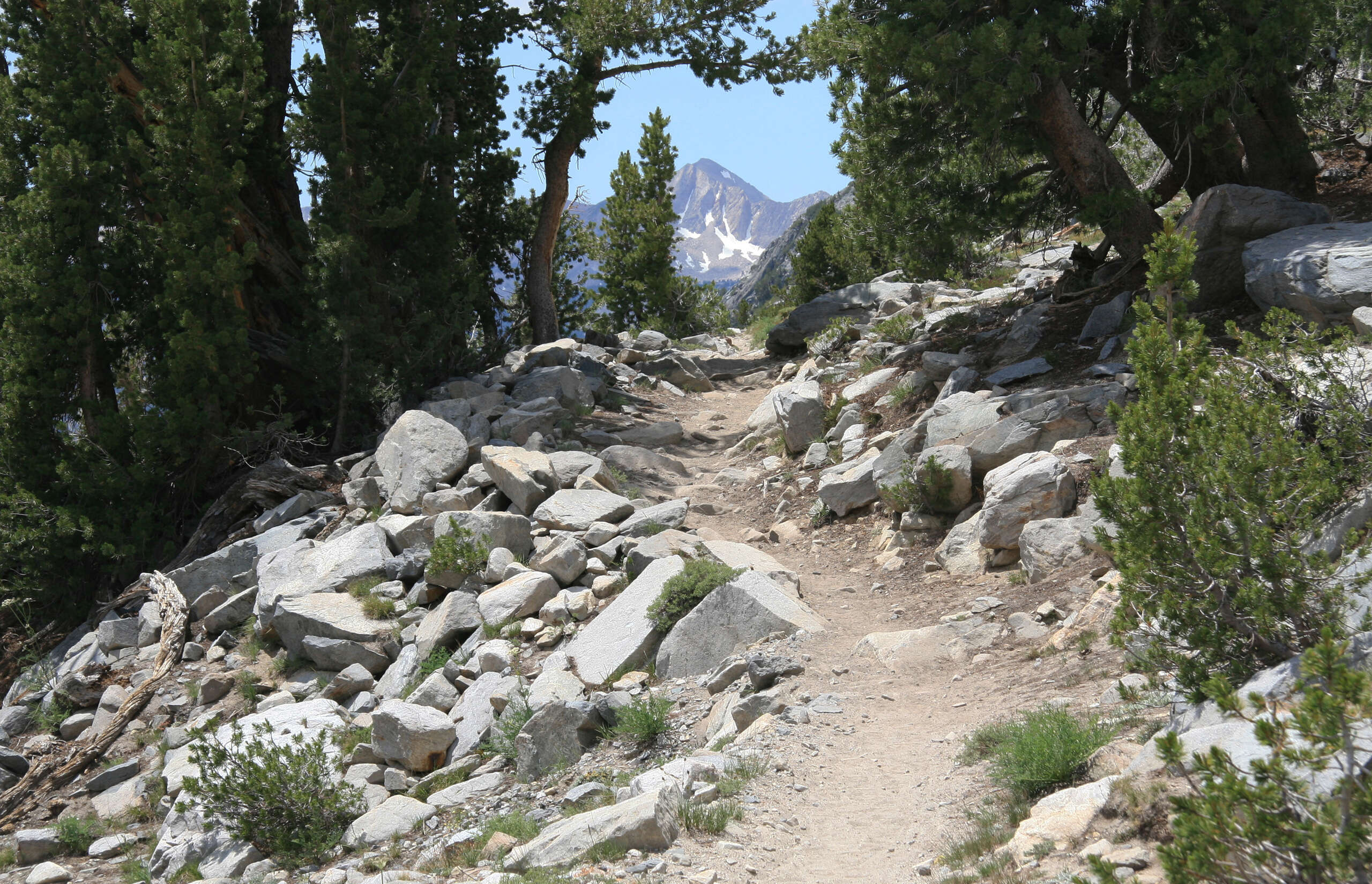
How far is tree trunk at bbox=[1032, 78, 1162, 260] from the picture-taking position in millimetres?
9898

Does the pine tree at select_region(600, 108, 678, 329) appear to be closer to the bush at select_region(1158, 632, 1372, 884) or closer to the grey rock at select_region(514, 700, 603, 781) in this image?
the grey rock at select_region(514, 700, 603, 781)

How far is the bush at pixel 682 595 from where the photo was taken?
7.06 m

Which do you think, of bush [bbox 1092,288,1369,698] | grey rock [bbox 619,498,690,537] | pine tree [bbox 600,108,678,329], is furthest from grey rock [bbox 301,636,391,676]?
pine tree [bbox 600,108,678,329]

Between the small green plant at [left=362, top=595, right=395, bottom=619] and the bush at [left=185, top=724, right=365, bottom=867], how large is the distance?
261 centimetres

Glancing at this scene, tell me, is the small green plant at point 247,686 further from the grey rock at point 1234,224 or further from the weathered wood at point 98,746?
the grey rock at point 1234,224

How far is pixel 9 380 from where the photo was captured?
37.0 ft

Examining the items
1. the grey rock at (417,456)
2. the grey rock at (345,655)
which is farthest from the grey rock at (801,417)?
the grey rock at (345,655)

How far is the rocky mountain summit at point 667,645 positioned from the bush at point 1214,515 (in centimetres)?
26

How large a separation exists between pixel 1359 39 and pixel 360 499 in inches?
475

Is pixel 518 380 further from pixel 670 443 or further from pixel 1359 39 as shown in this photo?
pixel 1359 39

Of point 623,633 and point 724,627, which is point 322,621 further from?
point 724,627

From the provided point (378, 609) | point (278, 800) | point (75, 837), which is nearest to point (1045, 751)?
point (278, 800)

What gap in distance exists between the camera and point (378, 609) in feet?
29.3

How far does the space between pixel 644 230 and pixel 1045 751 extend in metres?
26.2
